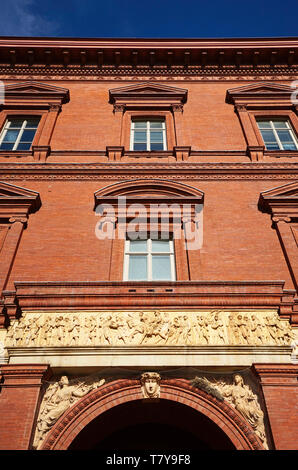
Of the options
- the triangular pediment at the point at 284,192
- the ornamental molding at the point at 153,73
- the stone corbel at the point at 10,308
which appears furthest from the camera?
the ornamental molding at the point at 153,73

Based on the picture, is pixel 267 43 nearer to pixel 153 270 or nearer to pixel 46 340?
pixel 153 270

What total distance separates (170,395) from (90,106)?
32.1 ft

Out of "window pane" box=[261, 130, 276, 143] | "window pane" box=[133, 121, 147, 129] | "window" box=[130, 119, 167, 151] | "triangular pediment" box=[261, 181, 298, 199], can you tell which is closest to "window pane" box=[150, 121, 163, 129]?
"window" box=[130, 119, 167, 151]

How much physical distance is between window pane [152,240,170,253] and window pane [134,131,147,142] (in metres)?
4.21

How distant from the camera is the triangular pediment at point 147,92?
42.0ft

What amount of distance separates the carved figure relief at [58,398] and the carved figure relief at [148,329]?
60cm

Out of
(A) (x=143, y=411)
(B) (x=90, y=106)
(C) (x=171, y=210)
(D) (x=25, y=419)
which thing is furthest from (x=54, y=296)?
(B) (x=90, y=106)

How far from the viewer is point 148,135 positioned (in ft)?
39.7

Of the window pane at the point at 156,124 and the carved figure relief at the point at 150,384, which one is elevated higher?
the window pane at the point at 156,124

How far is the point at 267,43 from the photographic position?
1381 cm

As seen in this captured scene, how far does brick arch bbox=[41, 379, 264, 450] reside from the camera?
5766mm

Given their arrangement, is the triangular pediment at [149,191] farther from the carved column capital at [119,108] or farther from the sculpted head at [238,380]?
the sculpted head at [238,380]

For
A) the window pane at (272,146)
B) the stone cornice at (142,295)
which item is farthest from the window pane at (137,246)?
the window pane at (272,146)

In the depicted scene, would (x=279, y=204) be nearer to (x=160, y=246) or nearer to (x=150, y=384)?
(x=160, y=246)
